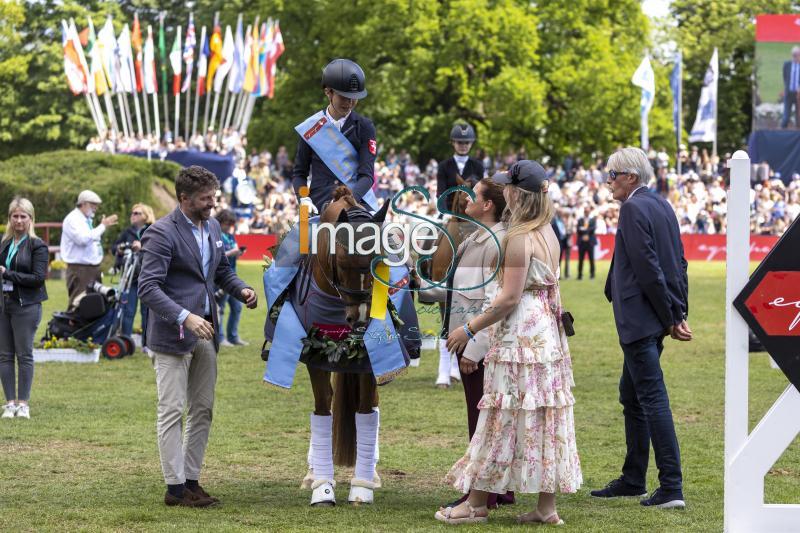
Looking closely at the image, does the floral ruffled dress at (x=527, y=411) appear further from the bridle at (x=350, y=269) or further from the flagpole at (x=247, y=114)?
the flagpole at (x=247, y=114)

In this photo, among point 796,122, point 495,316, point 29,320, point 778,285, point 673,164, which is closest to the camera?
point 778,285

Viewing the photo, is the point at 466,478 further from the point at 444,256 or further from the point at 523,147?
the point at 523,147

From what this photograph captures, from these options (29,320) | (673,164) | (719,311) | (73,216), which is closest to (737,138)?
(673,164)

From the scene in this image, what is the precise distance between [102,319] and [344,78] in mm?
8532

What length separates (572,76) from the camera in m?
47.2

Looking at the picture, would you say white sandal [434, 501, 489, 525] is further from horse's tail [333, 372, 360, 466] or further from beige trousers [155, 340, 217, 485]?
beige trousers [155, 340, 217, 485]

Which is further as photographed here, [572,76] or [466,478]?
[572,76]

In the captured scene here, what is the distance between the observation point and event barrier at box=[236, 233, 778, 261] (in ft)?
113

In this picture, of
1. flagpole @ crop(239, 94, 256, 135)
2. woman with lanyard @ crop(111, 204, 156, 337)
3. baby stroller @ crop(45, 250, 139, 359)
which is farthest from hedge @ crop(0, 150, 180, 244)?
flagpole @ crop(239, 94, 256, 135)

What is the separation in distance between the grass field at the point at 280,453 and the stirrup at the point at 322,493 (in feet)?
0.36

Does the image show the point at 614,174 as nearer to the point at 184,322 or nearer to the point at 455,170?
the point at 184,322

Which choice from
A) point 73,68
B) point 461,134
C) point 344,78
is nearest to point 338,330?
point 344,78

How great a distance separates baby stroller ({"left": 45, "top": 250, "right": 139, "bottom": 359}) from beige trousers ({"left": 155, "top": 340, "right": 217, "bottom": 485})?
7.92 metres

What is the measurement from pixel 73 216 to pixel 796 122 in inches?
1295
